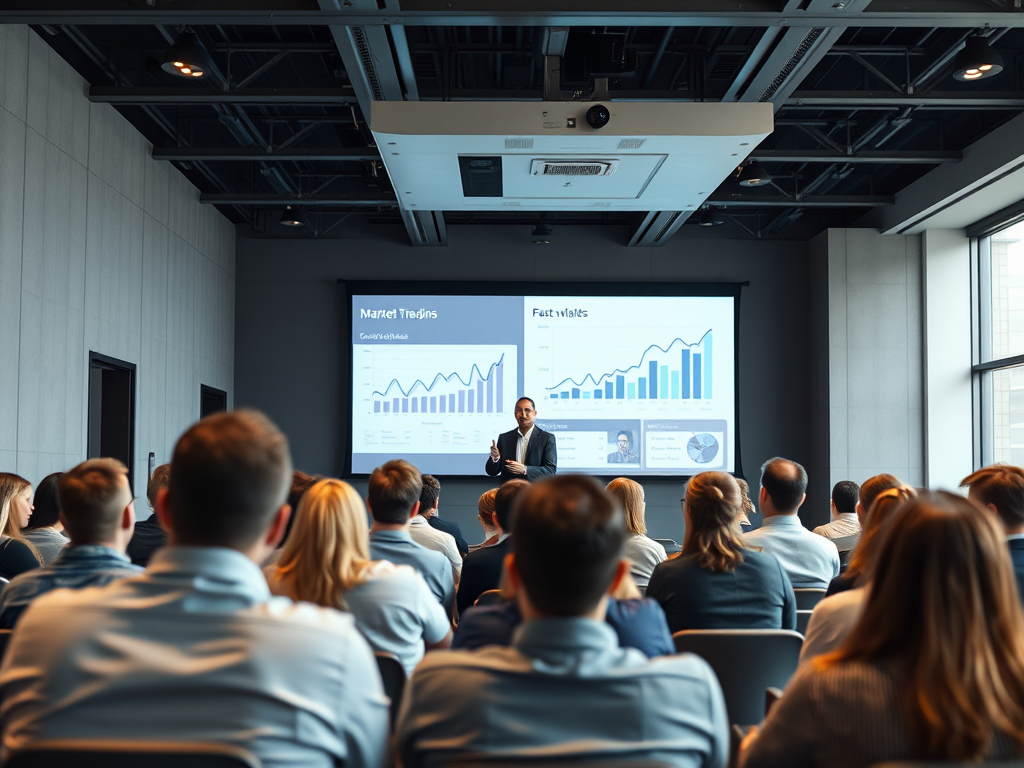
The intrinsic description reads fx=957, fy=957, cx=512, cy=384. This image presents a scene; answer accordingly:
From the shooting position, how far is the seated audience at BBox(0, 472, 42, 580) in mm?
3420

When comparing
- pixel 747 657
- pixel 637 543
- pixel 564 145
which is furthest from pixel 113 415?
pixel 747 657

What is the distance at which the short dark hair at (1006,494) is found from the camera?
2740mm

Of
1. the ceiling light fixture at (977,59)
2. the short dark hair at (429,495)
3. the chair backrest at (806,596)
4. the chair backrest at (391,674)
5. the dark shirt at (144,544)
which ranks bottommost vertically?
the chair backrest at (806,596)

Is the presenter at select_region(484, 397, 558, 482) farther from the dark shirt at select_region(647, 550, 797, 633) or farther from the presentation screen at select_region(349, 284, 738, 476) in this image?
the dark shirt at select_region(647, 550, 797, 633)

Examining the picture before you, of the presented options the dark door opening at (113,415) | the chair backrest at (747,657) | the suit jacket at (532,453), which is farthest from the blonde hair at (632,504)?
the dark door opening at (113,415)

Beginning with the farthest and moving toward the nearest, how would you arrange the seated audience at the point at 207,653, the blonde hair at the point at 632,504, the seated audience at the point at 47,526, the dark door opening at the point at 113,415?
the dark door opening at the point at 113,415
the blonde hair at the point at 632,504
the seated audience at the point at 47,526
the seated audience at the point at 207,653

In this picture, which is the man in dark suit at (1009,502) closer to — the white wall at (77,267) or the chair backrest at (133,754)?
the chair backrest at (133,754)

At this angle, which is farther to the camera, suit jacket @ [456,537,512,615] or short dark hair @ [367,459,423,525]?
suit jacket @ [456,537,512,615]

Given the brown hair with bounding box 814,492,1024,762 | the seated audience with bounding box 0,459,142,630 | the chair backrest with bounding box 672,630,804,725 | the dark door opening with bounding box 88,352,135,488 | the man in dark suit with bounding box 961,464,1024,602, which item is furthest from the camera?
the dark door opening with bounding box 88,352,135,488

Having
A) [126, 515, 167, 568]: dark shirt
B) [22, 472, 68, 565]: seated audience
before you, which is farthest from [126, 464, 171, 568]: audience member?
[22, 472, 68, 565]: seated audience

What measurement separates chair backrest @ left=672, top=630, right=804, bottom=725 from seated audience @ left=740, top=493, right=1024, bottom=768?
4.25 feet

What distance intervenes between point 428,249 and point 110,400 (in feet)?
12.4

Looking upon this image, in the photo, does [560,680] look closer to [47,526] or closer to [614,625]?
[614,625]

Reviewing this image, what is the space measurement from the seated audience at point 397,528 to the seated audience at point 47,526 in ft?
4.34
